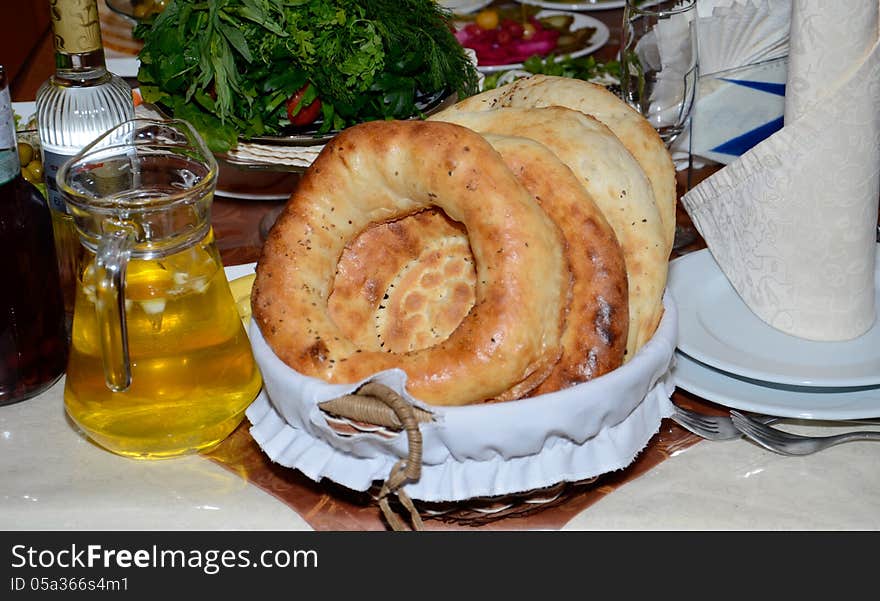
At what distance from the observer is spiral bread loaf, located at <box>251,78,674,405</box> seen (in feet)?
2.81

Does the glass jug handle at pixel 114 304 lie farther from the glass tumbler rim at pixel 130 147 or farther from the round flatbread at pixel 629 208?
the round flatbread at pixel 629 208

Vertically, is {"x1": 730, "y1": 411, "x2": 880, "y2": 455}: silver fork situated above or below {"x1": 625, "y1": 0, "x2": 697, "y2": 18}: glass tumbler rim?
below

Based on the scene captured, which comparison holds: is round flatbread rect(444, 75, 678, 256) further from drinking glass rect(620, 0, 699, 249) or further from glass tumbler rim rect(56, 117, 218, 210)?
drinking glass rect(620, 0, 699, 249)

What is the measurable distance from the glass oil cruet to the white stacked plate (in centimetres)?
44

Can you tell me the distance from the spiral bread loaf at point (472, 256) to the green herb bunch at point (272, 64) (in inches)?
13.8

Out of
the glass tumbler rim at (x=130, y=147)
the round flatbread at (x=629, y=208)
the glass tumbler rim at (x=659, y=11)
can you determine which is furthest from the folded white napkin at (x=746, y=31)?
the glass tumbler rim at (x=130, y=147)

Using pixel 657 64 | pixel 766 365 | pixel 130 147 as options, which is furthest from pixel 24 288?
pixel 657 64

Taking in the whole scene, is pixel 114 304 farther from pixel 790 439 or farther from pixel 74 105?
pixel 790 439

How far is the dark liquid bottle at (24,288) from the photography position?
39.1 inches

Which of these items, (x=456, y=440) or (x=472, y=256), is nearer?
(x=456, y=440)

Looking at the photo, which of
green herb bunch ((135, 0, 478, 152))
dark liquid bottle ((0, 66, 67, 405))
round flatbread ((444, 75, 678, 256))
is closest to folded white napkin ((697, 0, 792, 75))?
green herb bunch ((135, 0, 478, 152))

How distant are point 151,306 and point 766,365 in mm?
584

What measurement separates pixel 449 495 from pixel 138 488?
309mm

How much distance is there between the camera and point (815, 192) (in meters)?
1.07
